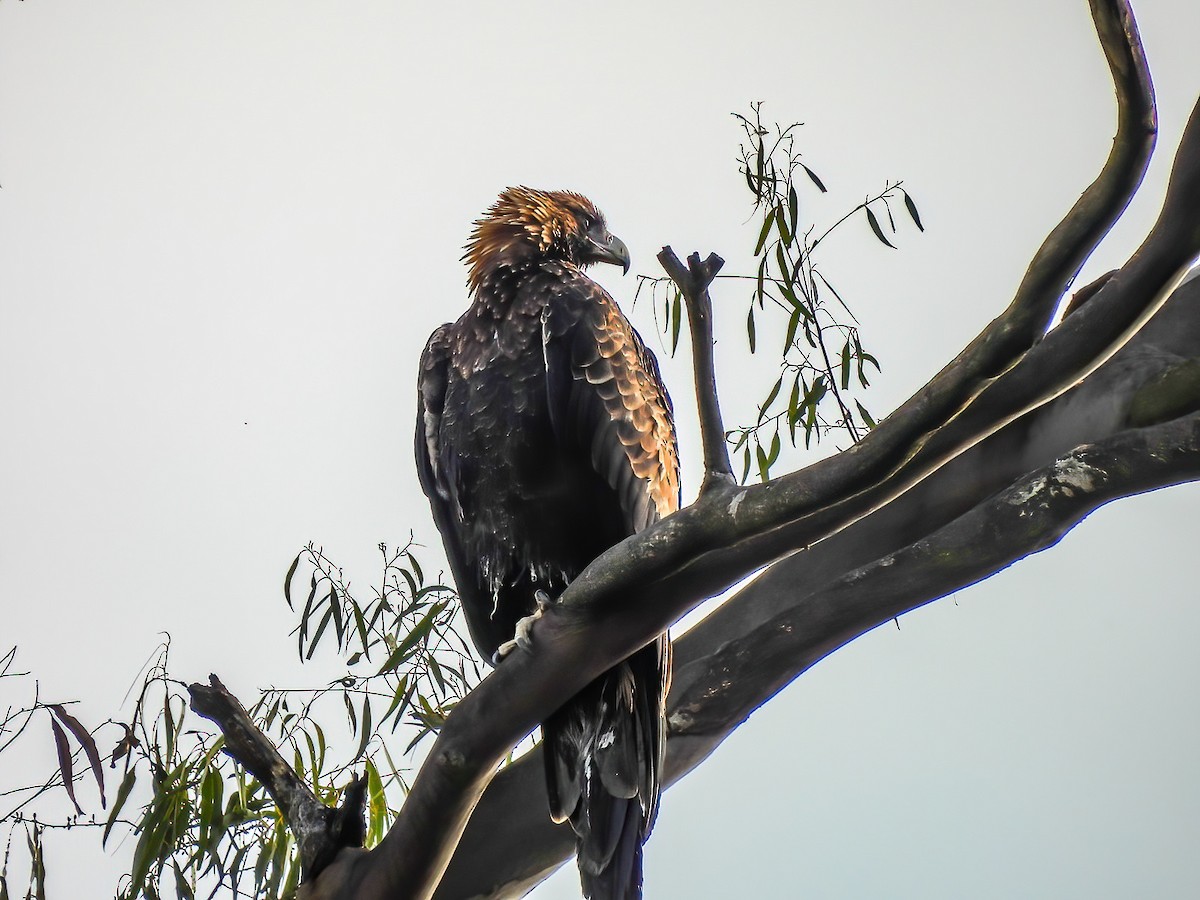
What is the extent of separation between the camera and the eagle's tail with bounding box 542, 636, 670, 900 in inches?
68.6

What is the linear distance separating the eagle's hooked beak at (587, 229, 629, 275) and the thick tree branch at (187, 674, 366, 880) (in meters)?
1.25

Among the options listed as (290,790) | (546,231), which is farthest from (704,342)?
(546,231)

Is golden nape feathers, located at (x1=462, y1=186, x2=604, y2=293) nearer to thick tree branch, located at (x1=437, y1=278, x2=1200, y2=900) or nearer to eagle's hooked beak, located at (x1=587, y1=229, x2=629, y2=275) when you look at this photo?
eagle's hooked beak, located at (x1=587, y1=229, x2=629, y2=275)

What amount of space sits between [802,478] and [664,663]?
780 millimetres

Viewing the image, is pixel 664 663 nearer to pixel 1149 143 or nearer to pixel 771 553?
pixel 771 553

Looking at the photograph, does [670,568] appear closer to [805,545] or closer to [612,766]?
[805,545]

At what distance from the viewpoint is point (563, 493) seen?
201 cm

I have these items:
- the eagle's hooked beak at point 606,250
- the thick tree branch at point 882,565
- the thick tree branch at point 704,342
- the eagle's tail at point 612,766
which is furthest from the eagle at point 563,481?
the thick tree branch at point 704,342

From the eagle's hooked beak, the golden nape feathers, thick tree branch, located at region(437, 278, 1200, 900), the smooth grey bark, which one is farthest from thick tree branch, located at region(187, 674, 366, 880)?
the eagle's hooked beak

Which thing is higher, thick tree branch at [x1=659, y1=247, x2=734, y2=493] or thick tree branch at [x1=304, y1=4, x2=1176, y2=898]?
thick tree branch at [x1=659, y1=247, x2=734, y2=493]

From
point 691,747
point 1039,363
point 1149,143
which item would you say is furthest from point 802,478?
point 691,747

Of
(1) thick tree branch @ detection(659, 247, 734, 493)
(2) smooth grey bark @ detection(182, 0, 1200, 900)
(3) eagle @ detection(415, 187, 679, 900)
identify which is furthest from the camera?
(3) eagle @ detection(415, 187, 679, 900)

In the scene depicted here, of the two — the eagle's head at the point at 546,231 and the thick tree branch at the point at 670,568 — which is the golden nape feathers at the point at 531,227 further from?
the thick tree branch at the point at 670,568

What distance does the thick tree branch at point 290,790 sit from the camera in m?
1.66
